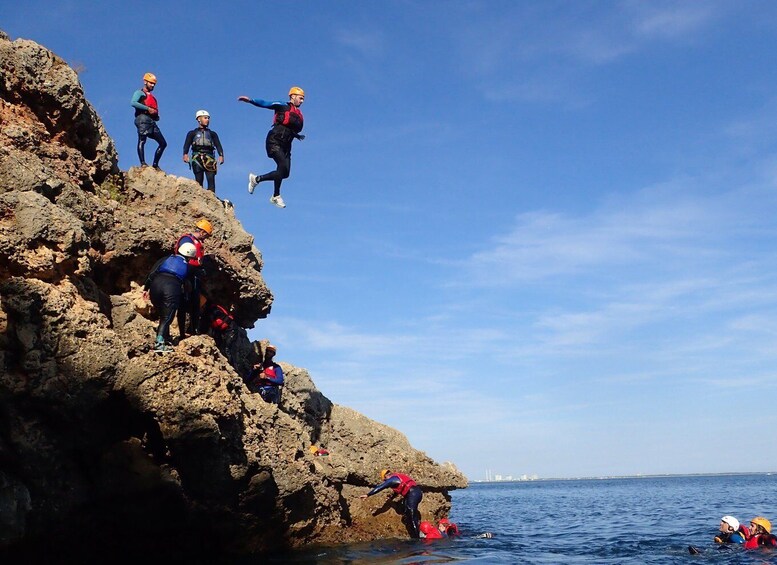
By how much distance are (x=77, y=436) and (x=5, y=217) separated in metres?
3.69

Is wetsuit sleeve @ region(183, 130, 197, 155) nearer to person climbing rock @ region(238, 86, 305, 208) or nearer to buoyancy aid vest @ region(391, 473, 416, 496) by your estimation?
person climbing rock @ region(238, 86, 305, 208)

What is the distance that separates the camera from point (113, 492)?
11547 mm

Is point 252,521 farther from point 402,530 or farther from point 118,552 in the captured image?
point 402,530

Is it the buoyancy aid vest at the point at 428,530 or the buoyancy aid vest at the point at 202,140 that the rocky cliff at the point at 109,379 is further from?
the buoyancy aid vest at the point at 428,530

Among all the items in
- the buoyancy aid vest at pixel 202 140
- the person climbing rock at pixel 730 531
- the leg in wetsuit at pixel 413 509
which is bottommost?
the person climbing rock at pixel 730 531

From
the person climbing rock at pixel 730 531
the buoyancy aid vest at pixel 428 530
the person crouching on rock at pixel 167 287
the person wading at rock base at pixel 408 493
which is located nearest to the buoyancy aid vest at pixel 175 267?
the person crouching on rock at pixel 167 287

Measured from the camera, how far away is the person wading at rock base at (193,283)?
12.7 metres

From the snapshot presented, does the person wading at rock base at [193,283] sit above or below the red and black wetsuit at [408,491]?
above

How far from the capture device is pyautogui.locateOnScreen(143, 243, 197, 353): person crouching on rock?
11656 millimetres

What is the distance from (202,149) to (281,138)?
81.7 inches

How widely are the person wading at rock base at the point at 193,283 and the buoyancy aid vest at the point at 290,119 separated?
391 centimetres

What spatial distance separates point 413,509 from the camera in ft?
60.1

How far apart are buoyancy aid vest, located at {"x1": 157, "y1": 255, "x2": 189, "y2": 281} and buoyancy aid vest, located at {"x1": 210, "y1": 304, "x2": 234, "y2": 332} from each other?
113 inches

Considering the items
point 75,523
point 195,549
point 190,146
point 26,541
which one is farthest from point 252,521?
point 190,146
